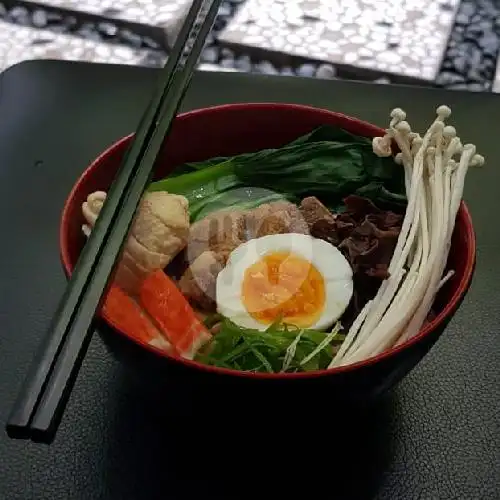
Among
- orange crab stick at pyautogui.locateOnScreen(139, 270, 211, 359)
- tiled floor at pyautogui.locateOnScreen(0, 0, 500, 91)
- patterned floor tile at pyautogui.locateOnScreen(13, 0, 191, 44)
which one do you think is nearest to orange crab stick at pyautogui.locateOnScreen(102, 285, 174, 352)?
orange crab stick at pyautogui.locateOnScreen(139, 270, 211, 359)

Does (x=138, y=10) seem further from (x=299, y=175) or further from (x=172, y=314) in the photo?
(x=172, y=314)

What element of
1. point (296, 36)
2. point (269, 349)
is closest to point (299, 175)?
point (269, 349)

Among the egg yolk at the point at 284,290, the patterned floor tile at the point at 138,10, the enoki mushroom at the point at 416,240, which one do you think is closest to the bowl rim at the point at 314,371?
the enoki mushroom at the point at 416,240

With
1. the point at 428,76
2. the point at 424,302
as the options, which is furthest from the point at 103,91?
the point at 424,302

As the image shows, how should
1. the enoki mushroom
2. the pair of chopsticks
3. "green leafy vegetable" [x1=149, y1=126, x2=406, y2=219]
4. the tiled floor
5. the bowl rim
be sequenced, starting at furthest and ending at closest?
the tiled floor, "green leafy vegetable" [x1=149, y1=126, x2=406, y2=219], the enoki mushroom, the bowl rim, the pair of chopsticks

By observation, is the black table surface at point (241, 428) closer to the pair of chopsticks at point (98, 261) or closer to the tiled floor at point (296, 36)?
the pair of chopsticks at point (98, 261)

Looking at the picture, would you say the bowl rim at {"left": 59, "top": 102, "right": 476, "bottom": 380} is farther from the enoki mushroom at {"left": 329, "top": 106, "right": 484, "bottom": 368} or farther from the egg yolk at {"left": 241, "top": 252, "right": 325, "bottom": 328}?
the egg yolk at {"left": 241, "top": 252, "right": 325, "bottom": 328}
